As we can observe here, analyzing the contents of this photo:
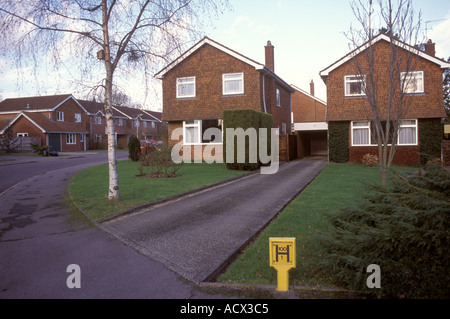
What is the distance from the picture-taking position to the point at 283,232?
21.6ft

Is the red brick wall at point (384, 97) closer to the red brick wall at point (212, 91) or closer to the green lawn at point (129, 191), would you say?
the red brick wall at point (212, 91)

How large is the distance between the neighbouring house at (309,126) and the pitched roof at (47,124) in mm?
29459

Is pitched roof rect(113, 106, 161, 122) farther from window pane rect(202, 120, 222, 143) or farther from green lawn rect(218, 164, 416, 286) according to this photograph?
green lawn rect(218, 164, 416, 286)

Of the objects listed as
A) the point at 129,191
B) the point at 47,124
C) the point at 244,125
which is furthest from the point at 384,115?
the point at 47,124

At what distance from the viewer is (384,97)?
62.4 feet

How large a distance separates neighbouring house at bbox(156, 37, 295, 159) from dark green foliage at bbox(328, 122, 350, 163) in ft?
14.7

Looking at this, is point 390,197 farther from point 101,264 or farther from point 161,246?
point 101,264

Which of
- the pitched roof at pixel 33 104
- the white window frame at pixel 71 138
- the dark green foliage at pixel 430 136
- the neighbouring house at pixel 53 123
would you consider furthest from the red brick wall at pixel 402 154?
the pitched roof at pixel 33 104

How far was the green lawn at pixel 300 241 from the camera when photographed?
4645mm

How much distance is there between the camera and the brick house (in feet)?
67.1

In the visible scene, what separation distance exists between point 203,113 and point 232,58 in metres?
4.02

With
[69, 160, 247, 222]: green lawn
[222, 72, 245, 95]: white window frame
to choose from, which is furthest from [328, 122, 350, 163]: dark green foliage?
[69, 160, 247, 222]: green lawn

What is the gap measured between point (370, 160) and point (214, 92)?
1054 centimetres
